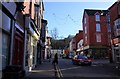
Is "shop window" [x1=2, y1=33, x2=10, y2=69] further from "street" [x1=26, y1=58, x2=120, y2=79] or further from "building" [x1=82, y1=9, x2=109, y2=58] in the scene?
"building" [x1=82, y1=9, x2=109, y2=58]

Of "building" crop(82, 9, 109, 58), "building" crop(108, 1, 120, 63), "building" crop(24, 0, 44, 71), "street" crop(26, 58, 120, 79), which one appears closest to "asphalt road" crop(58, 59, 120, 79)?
"street" crop(26, 58, 120, 79)

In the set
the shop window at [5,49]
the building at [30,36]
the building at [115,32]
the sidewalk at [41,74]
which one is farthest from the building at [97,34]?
the shop window at [5,49]

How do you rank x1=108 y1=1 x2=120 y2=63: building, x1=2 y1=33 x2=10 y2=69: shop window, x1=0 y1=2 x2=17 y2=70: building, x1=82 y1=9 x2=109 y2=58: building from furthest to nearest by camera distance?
x1=82 y1=9 x2=109 y2=58: building < x1=108 y1=1 x2=120 y2=63: building < x1=2 y1=33 x2=10 y2=69: shop window < x1=0 y1=2 x2=17 y2=70: building

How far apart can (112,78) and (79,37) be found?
252ft

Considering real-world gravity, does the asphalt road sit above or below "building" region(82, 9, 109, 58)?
below

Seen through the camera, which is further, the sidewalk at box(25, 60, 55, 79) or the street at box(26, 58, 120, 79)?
the street at box(26, 58, 120, 79)

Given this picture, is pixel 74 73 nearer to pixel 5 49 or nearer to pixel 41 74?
pixel 41 74

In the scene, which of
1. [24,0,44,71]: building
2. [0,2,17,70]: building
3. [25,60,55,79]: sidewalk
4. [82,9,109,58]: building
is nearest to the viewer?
[0,2,17,70]: building

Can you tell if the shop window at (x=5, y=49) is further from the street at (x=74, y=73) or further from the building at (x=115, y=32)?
the building at (x=115, y=32)

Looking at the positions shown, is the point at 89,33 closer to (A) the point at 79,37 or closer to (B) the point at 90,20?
(B) the point at 90,20

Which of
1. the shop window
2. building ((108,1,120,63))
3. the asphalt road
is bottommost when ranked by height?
the asphalt road

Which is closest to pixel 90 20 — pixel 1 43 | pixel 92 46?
pixel 92 46

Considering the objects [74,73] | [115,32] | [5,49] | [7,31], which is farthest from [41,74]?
[115,32]

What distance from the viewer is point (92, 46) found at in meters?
61.2
